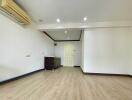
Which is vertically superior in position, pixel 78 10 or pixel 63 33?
pixel 78 10

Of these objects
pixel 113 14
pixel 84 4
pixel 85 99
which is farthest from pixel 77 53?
pixel 85 99

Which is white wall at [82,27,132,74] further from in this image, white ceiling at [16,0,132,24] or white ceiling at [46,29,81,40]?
white ceiling at [46,29,81,40]

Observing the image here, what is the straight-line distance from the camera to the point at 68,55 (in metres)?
9.12

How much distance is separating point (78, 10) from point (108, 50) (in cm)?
264

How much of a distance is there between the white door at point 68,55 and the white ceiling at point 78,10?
14.0 feet

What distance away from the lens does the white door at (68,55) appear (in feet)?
29.7

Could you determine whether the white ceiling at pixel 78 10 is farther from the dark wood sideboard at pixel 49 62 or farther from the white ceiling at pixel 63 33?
the dark wood sideboard at pixel 49 62

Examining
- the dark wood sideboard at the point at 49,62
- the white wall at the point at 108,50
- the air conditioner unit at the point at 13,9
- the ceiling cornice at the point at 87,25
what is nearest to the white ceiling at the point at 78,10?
the ceiling cornice at the point at 87,25

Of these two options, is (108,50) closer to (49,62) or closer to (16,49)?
Answer: (49,62)

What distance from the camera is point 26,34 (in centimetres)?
468

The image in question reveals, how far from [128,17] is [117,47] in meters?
1.51

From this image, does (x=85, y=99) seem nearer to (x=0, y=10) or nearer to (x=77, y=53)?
(x=0, y=10)

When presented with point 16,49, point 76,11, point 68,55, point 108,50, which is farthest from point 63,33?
point 16,49

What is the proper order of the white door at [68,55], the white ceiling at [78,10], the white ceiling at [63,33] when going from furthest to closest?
1. the white door at [68,55]
2. the white ceiling at [63,33]
3. the white ceiling at [78,10]
